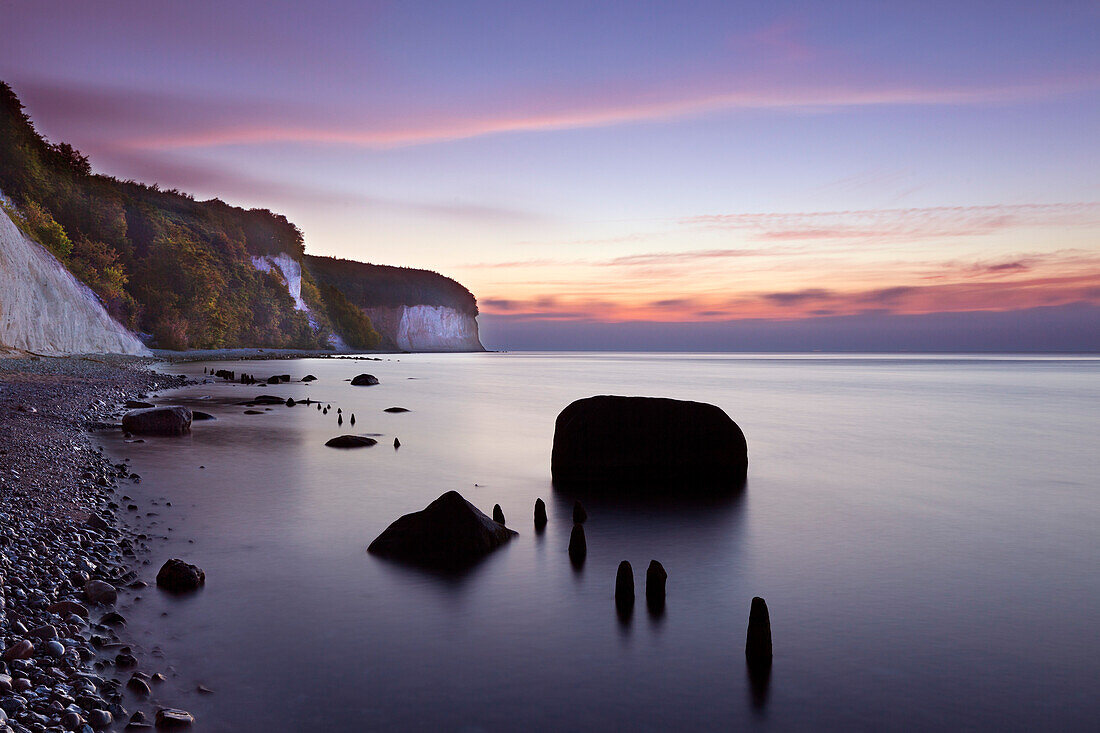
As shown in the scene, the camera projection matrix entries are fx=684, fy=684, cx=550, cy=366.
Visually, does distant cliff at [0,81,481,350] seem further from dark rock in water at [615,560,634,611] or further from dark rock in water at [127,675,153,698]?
dark rock in water at [615,560,634,611]

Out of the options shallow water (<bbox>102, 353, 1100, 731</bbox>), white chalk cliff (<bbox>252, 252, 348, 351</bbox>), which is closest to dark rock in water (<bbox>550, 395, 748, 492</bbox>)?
shallow water (<bbox>102, 353, 1100, 731</bbox>)

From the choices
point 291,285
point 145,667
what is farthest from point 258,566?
point 291,285

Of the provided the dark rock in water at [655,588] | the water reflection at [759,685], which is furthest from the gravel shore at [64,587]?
the dark rock in water at [655,588]

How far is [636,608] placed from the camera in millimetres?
10367

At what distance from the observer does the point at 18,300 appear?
53219mm

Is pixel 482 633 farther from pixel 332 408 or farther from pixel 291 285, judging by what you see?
pixel 291 285

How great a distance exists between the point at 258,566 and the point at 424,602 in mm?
3358

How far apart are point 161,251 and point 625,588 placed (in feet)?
398

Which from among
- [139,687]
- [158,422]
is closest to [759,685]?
[139,687]

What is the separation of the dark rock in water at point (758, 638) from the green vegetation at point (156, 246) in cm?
7906

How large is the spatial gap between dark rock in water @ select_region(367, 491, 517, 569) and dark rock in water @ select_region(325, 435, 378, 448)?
14093mm

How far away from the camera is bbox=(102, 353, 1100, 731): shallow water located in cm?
760

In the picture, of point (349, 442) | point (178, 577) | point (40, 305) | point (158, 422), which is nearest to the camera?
point (178, 577)

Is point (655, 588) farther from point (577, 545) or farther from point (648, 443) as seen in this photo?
point (648, 443)
